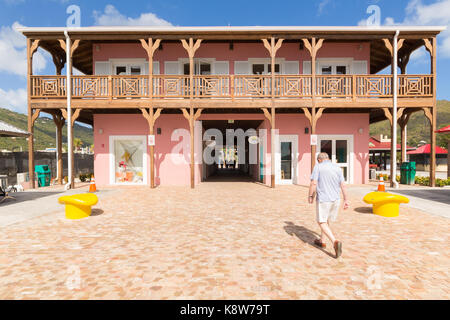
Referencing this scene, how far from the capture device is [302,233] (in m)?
4.62

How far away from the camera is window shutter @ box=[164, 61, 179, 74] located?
12.3m

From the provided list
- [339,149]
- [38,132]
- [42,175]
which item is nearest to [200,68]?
[339,149]

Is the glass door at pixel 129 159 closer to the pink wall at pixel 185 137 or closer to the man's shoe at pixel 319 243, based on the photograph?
the pink wall at pixel 185 137

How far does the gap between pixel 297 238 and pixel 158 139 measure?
962cm

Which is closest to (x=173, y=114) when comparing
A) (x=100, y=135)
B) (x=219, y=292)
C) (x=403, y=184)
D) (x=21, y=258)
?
(x=100, y=135)

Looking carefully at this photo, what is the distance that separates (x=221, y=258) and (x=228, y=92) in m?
8.86

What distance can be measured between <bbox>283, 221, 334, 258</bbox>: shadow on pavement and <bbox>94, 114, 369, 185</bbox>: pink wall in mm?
7316

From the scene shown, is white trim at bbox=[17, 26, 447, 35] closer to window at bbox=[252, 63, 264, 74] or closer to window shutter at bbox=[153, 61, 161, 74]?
window shutter at bbox=[153, 61, 161, 74]

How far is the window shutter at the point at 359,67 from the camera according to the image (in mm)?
12180

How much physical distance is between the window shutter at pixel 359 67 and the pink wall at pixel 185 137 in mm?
2229

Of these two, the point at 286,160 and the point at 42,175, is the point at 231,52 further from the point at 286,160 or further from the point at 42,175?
the point at 42,175

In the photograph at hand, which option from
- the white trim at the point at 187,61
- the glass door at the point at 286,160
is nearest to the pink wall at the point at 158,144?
the white trim at the point at 187,61

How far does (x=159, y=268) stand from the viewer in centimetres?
318
